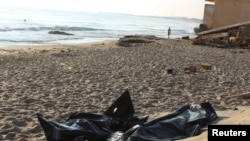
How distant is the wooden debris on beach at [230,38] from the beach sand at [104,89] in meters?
9.06

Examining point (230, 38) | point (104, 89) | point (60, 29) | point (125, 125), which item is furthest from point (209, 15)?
point (125, 125)

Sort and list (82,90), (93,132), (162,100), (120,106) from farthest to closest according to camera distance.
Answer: (82,90)
(162,100)
(120,106)
(93,132)

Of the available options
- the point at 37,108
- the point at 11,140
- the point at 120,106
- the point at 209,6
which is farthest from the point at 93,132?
the point at 209,6

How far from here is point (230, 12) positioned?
95.2 ft

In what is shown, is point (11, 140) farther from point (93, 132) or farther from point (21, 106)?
point (21, 106)

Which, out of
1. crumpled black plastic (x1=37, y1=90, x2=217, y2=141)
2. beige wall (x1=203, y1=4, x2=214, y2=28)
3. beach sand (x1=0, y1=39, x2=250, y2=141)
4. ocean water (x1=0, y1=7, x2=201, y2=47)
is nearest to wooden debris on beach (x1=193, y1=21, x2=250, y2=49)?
beige wall (x1=203, y1=4, x2=214, y2=28)

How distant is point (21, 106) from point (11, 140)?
1793 mm

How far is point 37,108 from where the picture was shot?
6.50 m

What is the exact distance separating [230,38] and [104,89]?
15983 mm

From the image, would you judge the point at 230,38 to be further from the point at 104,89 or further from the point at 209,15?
the point at 104,89

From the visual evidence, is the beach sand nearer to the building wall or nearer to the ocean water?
the ocean water

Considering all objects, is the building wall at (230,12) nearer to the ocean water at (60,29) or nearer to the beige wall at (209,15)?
the beige wall at (209,15)

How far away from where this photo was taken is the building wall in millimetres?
28172

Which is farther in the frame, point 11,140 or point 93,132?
point 11,140
